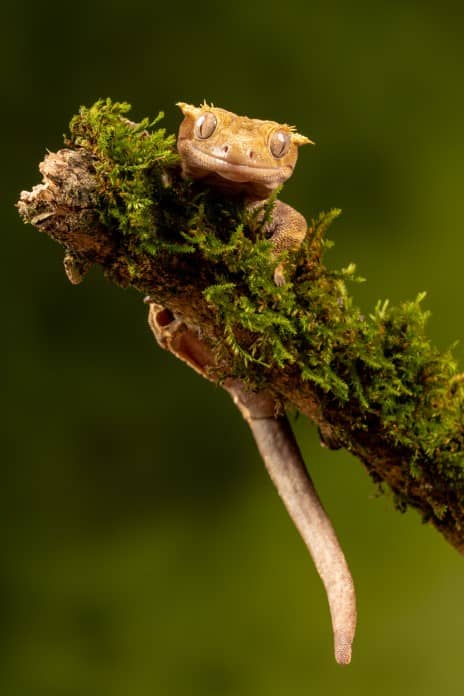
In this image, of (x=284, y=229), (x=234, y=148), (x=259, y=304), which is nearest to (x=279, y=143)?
(x=234, y=148)

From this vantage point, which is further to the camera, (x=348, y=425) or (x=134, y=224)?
(x=348, y=425)

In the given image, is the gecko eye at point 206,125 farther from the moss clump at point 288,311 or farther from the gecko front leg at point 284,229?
the gecko front leg at point 284,229

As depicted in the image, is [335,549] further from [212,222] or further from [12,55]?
[12,55]

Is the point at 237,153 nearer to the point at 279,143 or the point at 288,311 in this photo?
the point at 279,143

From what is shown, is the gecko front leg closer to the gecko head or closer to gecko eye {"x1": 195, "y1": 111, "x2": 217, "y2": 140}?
the gecko head

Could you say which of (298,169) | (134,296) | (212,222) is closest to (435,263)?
(298,169)

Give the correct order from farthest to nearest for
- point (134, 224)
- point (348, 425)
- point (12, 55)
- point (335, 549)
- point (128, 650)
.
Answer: point (128, 650), point (12, 55), point (335, 549), point (348, 425), point (134, 224)

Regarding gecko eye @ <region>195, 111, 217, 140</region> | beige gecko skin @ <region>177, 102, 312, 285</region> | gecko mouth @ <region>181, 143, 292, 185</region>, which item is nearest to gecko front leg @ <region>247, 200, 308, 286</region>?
beige gecko skin @ <region>177, 102, 312, 285</region>
